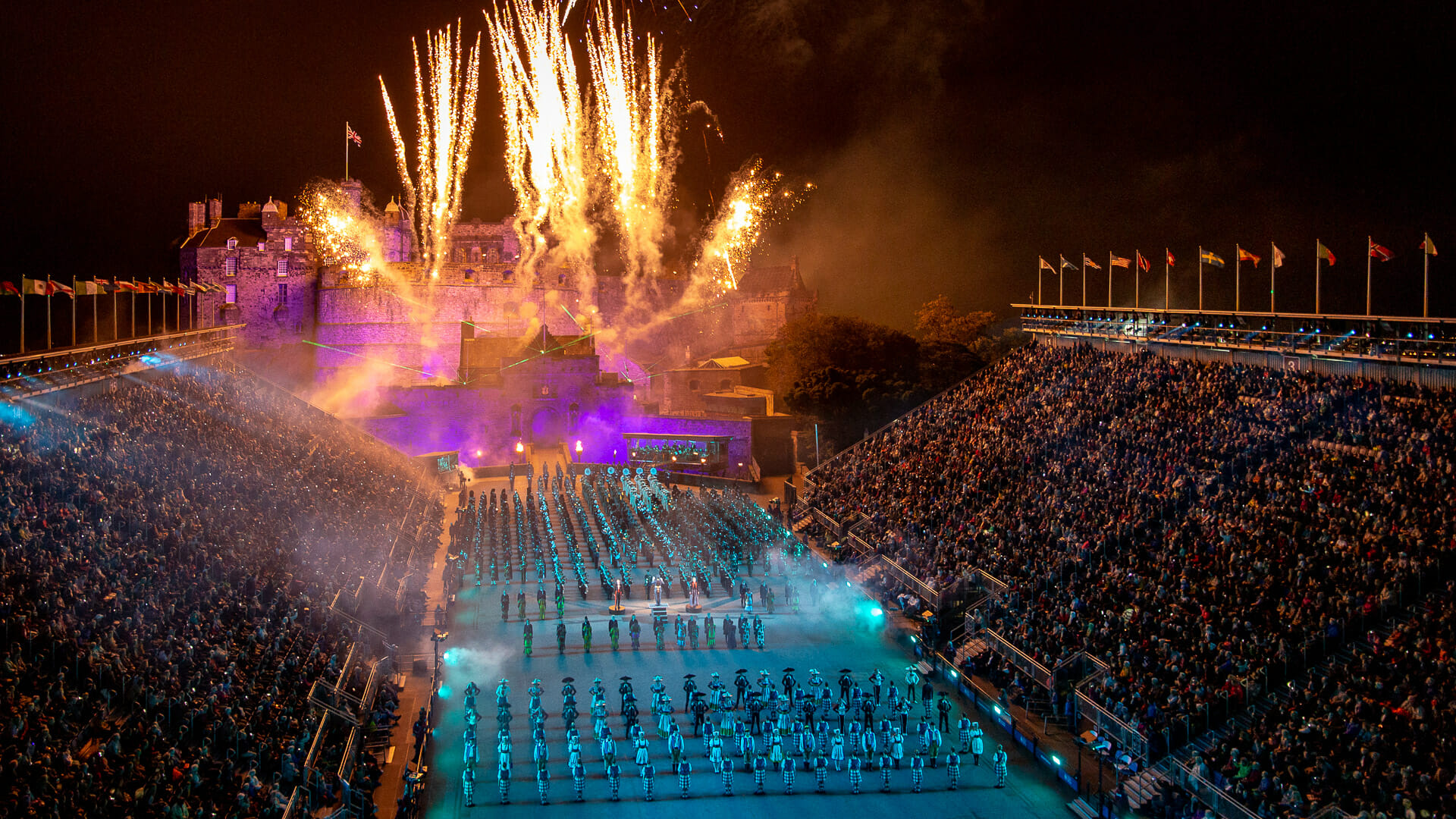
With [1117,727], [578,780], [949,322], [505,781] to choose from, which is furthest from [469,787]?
[949,322]

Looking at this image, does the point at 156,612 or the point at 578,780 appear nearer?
the point at 578,780

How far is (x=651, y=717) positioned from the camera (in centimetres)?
2316

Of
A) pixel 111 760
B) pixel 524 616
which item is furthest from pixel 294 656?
pixel 524 616

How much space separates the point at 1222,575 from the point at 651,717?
12741 mm

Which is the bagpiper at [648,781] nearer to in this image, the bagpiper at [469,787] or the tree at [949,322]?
the bagpiper at [469,787]

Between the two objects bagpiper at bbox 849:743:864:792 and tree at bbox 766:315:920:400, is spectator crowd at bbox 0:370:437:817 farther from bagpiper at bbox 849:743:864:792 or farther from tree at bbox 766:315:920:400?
tree at bbox 766:315:920:400

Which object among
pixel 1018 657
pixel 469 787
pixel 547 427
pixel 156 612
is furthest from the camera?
pixel 547 427

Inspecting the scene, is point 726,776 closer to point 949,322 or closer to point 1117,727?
point 1117,727

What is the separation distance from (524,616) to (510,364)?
3681 cm

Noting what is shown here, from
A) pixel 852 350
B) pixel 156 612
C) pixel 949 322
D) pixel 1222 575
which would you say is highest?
pixel 949 322

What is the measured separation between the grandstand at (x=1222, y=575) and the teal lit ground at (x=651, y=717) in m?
2.27

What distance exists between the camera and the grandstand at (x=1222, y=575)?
1730cm

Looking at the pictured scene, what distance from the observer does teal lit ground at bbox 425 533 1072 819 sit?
19.4 metres

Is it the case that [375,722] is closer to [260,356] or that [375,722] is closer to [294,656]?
[294,656]
